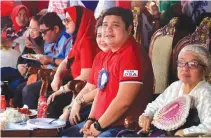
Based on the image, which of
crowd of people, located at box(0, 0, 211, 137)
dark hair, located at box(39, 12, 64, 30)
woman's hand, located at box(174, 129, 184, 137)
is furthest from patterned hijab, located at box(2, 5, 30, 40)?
woman's hand, located at box(174, 129, 184, 137)

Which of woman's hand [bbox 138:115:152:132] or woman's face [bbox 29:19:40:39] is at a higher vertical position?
woman's face [bbox 29:19:40:39]

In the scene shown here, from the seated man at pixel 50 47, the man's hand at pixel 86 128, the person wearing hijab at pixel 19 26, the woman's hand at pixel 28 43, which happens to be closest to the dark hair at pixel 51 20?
the seated man at pixel 50 47

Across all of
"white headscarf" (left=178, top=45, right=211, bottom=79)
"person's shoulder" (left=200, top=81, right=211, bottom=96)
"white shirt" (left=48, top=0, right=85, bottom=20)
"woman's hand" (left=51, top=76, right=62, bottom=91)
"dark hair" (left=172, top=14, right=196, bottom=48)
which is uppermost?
"white shirt" (left=48, top=0, right=85, bottom=20)

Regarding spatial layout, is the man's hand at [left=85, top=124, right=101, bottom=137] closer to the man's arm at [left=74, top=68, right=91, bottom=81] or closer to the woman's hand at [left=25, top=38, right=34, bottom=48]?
the man's arm at [left=74, top=68, right=91, bottom=81]

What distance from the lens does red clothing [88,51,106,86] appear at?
8.20ft

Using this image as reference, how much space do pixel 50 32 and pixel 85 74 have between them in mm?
706

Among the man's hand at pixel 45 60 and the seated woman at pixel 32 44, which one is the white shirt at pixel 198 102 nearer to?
the man's hand at pixel 45 60

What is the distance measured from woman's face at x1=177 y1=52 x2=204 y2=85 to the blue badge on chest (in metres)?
0.45

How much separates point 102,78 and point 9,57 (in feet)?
5.39

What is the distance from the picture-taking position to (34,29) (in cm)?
365

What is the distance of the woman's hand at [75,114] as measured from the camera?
2.63 m

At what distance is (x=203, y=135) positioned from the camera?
1891 mm

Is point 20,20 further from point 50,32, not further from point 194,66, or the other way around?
point 194,66

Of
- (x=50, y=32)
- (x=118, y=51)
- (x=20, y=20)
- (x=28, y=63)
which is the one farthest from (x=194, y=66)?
(x=20, y=20)
